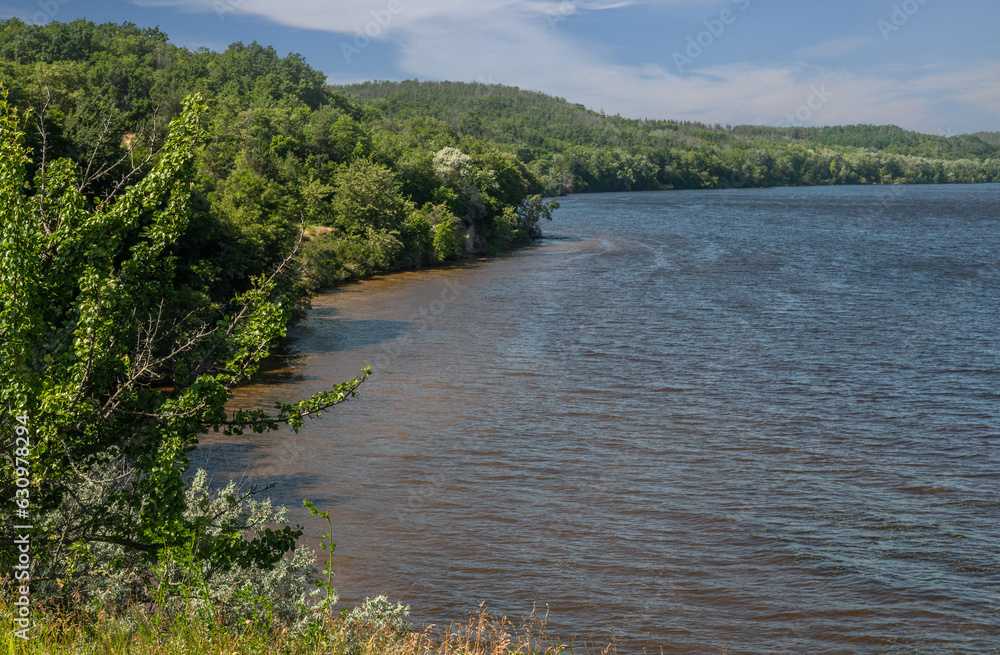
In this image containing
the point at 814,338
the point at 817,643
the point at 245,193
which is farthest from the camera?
the point at 245,193

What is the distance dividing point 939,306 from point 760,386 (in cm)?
1993

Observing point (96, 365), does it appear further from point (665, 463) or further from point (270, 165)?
point (270, 165)

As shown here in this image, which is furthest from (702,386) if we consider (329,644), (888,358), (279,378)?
(329,644)

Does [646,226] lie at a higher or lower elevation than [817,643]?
higher

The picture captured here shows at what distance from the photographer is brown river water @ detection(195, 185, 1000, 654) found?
1298cm

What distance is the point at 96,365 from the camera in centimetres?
762

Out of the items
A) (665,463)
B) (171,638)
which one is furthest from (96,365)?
(665,463)

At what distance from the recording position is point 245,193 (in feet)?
125

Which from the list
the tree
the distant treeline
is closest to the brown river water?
the distant treeline

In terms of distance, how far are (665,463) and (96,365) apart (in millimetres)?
14321

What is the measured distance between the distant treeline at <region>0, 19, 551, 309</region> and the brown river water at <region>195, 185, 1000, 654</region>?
508cm

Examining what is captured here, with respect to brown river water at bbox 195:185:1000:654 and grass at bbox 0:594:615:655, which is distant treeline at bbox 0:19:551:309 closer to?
brown river water at bbox 195:185:1000:654

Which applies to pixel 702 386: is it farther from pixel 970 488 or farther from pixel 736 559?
pixel 736 559

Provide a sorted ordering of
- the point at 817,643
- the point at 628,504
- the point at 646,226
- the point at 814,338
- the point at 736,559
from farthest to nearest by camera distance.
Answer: the point at 646,226
the point at 814,338
the point at 628,504
the point at 736,559
the point at 817,643
